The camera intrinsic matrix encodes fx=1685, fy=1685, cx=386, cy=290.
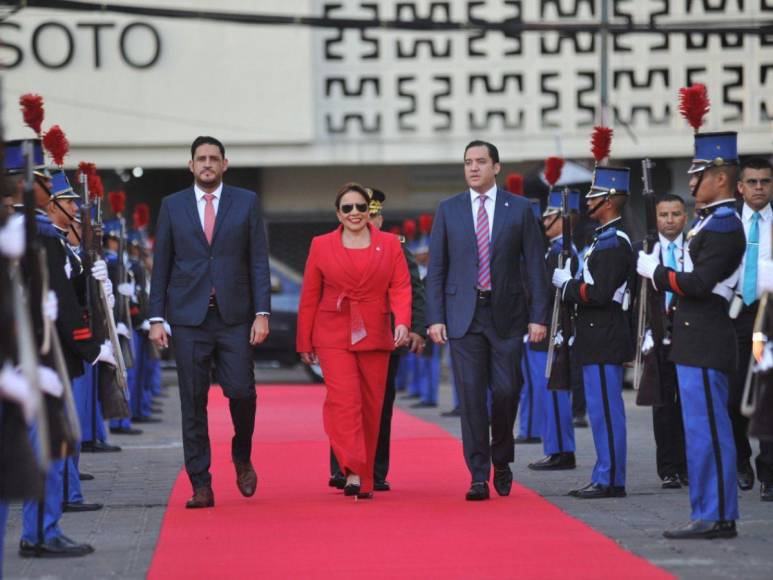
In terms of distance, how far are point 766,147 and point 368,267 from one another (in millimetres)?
23453

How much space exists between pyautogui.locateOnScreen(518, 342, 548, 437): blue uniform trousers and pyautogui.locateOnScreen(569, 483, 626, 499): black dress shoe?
330cm

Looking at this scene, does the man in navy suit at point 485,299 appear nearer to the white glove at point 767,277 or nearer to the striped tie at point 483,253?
the striped tie at point 483,253

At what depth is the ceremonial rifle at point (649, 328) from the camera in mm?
9516

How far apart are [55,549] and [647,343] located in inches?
153

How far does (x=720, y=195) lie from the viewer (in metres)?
8.67

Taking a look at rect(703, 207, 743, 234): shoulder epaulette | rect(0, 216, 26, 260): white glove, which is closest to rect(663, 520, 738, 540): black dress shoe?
rect(703, 207, 743, 234): shoulder epaulette

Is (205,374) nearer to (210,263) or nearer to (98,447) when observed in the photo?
(210,263)

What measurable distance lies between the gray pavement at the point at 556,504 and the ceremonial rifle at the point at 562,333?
71 cm

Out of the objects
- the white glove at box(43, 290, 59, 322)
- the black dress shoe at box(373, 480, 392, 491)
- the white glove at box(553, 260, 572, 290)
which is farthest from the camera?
the black dress shoe at box(373, 480, 392, 491)

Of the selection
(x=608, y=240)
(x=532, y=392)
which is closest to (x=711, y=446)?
(x=608, y=240)

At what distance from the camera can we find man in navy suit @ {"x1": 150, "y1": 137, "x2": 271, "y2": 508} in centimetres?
1028

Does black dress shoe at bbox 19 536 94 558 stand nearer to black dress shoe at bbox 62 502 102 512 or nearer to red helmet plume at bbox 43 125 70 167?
black dress shoe at bbox 62 502 102 512

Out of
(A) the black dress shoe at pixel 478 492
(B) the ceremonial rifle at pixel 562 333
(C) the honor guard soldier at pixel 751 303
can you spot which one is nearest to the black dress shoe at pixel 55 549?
(A) the black dress shoe at pixel 478 492

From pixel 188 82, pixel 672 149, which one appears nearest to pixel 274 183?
pixel 188 82
